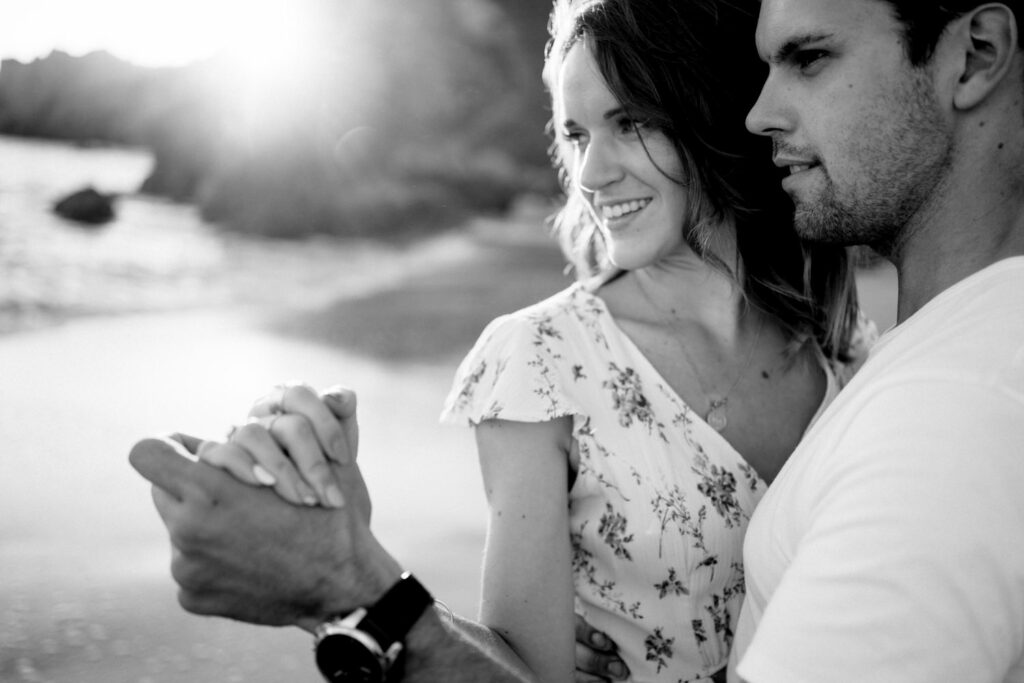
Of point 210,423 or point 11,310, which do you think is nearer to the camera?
point 210,423

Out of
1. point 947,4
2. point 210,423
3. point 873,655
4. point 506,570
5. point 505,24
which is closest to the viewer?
point 873,655

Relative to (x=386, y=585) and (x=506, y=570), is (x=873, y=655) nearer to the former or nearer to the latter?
(x=386, y=585)

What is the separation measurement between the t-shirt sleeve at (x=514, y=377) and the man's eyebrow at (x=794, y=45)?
24.2 inches

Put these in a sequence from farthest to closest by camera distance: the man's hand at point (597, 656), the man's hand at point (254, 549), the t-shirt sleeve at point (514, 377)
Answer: the man's hand at point (597, 656) < the t-shirt sleeve at point (514, 377) < the man's hand at point (254, 549)

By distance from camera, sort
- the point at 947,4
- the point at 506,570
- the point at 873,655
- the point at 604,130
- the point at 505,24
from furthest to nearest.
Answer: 1. the point at 505,24
2. the point at 604,130
3. the point at 506,570
4. the point at 947,4
5. the point at 873,655

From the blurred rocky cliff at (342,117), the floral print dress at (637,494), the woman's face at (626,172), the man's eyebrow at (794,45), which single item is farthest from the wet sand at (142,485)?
the man's eyebrow at (794,45)

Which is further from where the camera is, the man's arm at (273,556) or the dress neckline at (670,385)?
the dress neckline at (670,385)

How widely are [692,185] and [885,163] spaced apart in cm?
45

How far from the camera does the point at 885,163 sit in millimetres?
1422

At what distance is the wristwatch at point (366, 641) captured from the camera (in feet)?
3.51

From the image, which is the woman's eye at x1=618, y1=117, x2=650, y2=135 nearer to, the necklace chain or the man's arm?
the necklace chain

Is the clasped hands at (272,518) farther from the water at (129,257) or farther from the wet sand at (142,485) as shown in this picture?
the water at (129,257)

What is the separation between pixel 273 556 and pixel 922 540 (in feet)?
2.39

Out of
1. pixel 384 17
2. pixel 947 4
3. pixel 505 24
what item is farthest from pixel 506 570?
pixel 505 24
